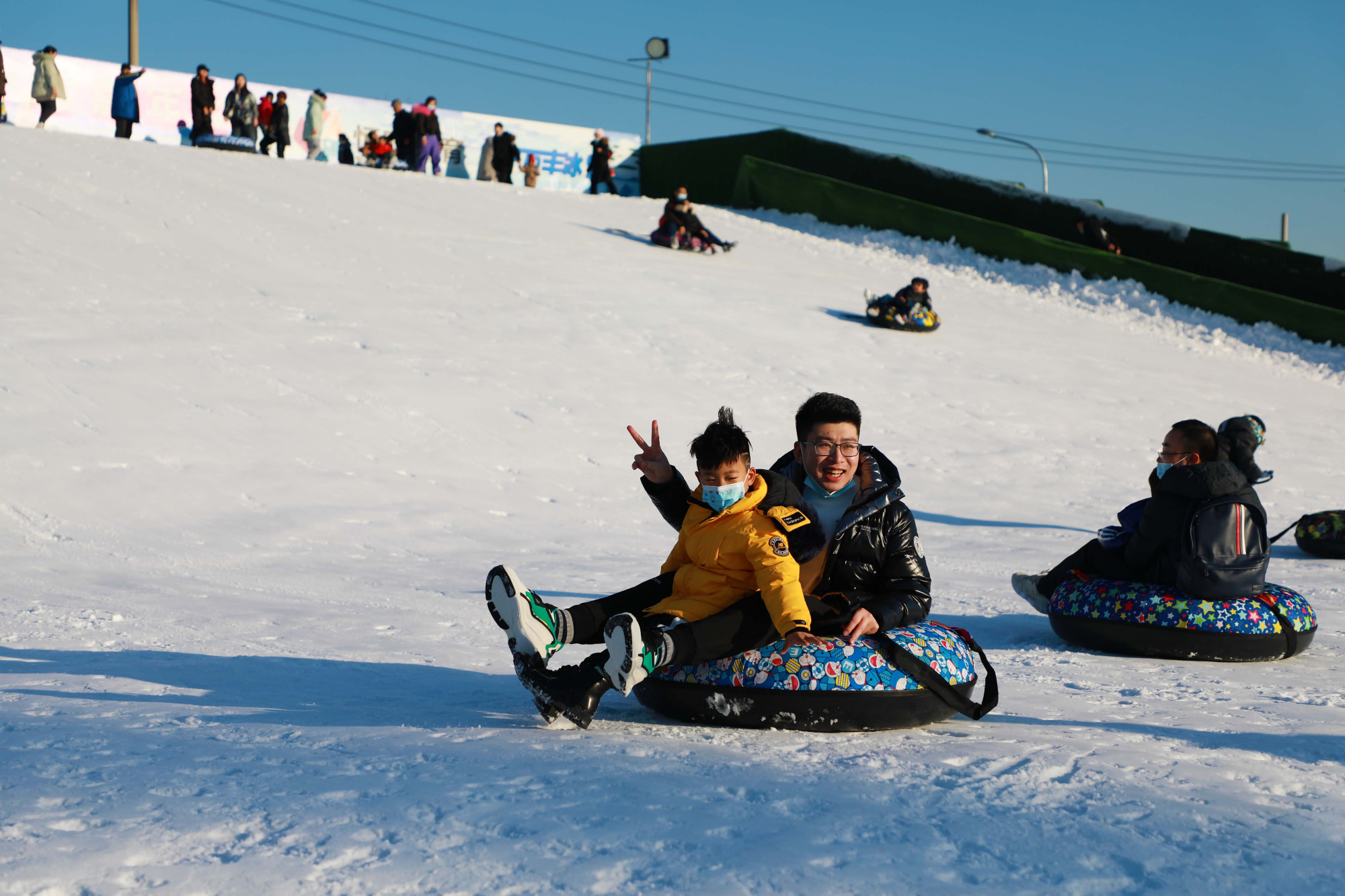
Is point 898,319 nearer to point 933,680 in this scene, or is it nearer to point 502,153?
point 502,153

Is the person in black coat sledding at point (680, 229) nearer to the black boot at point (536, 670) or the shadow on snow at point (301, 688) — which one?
the shadow on snow at point (301, 688)

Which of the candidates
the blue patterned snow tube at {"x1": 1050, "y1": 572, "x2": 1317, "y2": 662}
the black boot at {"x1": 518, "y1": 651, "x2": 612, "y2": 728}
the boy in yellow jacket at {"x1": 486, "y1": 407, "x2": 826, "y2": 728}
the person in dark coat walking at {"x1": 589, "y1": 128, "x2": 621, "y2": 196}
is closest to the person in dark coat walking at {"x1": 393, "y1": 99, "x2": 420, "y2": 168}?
the person in dark coat walking at {"x1": 589, "y1": 128, "x2": 621, "y2": 196}

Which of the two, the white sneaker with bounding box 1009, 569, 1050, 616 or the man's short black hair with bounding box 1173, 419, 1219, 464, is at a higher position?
the man's short black hair with bounding box 1173, 419, 1219, 464

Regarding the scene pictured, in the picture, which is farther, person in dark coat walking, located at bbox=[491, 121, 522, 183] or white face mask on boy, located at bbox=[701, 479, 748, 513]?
person in dark coat walking, located at bbox=[491, 121, 522, 183]

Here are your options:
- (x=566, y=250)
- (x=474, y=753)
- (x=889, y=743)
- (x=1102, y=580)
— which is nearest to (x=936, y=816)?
(x=889, y=743)

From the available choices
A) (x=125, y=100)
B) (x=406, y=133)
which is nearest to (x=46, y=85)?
(x=125, y=100)

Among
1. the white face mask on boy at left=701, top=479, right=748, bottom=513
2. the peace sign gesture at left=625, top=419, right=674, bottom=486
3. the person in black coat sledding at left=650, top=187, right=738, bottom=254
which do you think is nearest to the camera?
the white face mask on boy at left=701, top=479, right=748, bottom=513

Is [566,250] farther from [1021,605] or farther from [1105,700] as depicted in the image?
[1105,700]

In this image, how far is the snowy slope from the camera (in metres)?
3.05

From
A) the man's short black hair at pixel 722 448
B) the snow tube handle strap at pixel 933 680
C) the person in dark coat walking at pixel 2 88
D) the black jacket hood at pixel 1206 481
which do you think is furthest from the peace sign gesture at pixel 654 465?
the person in dark coat walking at pixel 2 88

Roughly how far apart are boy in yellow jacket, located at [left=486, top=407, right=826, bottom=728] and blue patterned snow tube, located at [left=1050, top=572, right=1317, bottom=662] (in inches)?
102

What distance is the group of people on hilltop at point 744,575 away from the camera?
408 cm

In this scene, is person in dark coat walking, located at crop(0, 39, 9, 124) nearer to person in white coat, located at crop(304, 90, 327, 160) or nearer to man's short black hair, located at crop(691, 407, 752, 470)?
person in white coat, located at crop(304, 90, 327, 160)

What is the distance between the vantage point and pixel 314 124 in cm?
2672
